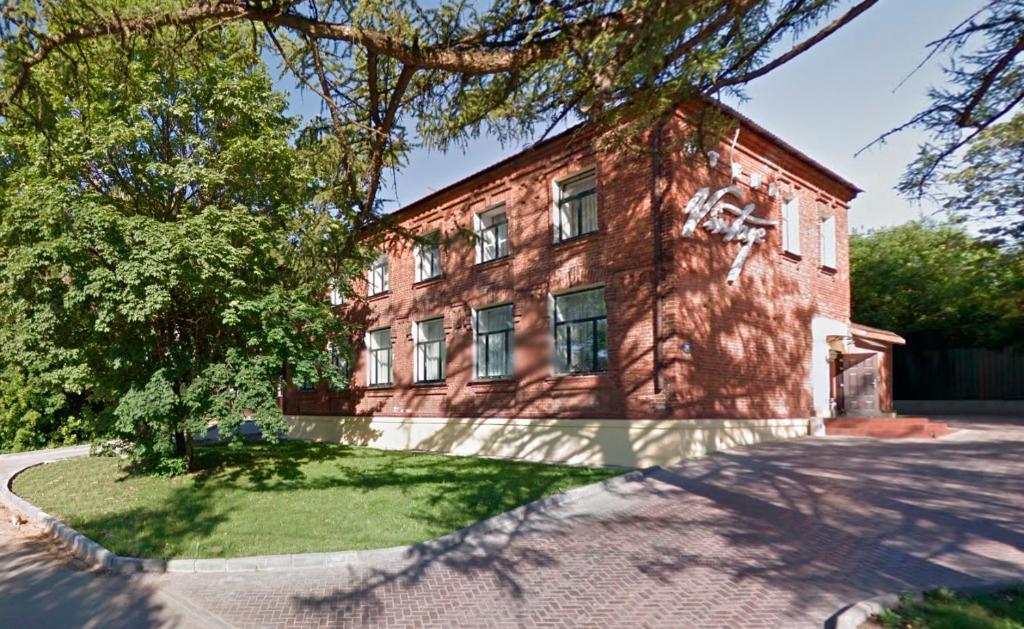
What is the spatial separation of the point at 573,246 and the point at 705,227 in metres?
2.85

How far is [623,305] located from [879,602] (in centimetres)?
785

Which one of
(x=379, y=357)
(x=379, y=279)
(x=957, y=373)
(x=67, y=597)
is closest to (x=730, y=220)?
(x=379, y=279)

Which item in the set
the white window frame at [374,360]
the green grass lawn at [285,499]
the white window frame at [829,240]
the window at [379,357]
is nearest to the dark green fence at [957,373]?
the white window frame at [829,240]

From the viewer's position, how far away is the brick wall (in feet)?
Answer: 37.8

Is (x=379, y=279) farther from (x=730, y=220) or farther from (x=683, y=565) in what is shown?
(x=683, y=565)

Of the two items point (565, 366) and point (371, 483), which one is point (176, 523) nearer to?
point (371, 483)

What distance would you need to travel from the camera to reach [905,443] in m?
13.0

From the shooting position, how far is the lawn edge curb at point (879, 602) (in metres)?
4.36

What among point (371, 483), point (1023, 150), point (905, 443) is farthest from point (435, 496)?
point (905, 443)

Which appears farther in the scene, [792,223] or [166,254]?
[792,223]

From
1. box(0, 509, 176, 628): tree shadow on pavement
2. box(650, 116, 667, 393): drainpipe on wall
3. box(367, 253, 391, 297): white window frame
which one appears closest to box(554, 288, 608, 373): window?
box(650, 116, 667, 393): drainpipe on wall

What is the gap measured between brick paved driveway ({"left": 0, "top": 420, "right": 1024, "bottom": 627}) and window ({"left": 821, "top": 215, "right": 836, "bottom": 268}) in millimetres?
8197

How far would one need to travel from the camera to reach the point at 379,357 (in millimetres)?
19250

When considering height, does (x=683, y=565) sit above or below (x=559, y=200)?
below
